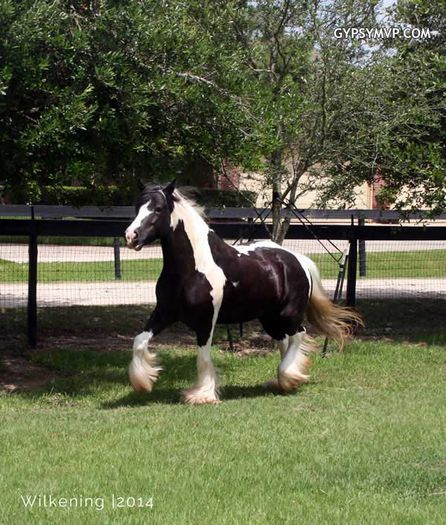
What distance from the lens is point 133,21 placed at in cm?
872

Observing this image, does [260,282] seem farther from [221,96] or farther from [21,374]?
[21,374]

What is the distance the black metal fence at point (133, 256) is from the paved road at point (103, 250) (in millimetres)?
28

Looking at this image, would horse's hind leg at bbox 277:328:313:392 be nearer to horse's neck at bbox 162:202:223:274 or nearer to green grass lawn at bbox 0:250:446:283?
horse's neck at bbox 162:202:223:274

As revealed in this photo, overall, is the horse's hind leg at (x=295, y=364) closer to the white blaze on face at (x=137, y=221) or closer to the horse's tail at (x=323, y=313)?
the horse's tail at (x=323, y=313)

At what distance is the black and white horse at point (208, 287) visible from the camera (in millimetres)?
8367

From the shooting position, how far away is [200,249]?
8.71m

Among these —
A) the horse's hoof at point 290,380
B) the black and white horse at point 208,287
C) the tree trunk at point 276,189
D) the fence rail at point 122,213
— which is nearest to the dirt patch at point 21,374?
the black and white horse at point 208,287

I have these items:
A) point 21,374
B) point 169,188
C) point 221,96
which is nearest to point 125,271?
point 21,374

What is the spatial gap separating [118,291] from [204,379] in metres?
8.11

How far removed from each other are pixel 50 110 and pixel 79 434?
329 centimetres

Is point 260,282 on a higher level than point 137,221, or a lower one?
lower

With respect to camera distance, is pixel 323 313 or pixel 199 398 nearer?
pixel 199 398

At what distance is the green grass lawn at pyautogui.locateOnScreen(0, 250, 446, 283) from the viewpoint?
18.2m

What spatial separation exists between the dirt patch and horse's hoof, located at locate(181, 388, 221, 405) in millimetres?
1961
